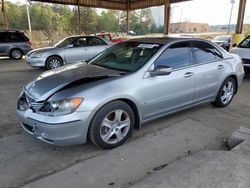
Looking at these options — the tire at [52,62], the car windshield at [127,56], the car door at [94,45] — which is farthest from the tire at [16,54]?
the car windshield at [127,56]

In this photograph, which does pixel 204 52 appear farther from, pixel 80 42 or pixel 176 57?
pixel 80 42

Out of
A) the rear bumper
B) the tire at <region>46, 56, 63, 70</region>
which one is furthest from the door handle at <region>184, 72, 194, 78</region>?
the tire at <region>46, 56, 63, 70</region>

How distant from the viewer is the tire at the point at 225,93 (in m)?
4.72

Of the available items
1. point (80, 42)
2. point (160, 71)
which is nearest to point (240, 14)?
point (80, 42)

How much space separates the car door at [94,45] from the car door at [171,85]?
6.20 meters

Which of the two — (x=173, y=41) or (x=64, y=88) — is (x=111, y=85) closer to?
(x=64, y=88)

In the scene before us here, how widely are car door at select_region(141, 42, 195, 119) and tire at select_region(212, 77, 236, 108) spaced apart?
0.97 metres

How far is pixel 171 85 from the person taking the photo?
3684mm

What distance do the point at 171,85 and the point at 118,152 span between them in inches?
52.7

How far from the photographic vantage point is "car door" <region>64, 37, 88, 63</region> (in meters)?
9.27

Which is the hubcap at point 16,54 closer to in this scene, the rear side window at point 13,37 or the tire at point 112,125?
the rear side window at point 13,37

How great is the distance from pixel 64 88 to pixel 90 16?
42.0 metres

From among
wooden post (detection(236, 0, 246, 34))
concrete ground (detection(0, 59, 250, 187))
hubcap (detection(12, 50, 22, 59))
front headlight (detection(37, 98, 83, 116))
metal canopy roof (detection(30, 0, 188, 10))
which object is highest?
metal canopy roof (detection(30, 0, 188, 10))

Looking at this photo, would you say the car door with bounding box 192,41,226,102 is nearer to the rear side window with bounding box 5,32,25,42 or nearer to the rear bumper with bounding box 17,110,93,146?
the rear bumper with bounding box 17,110,93,146
